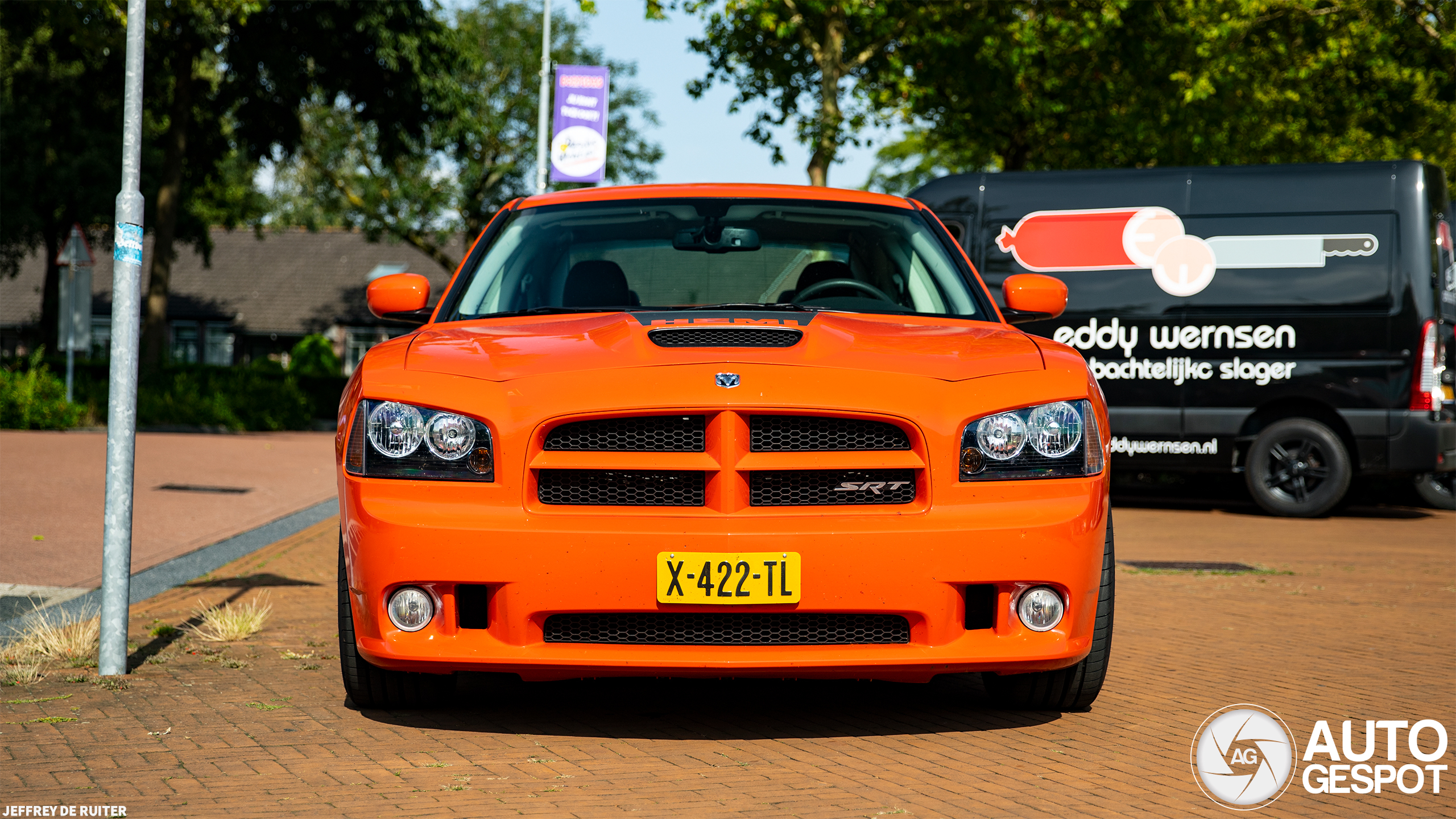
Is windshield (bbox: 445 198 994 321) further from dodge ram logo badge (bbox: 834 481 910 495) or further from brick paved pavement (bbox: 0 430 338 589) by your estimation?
brick paved pavement (bbox: 0 430 338 589)

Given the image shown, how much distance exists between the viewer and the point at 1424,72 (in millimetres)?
20750

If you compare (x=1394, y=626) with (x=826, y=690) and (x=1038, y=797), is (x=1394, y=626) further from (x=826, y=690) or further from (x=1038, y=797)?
(x=1038, y=797)

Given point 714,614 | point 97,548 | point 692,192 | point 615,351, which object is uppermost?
point 692,192

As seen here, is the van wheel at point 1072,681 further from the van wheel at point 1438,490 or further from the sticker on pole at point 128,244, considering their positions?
the van wheel at point 1438,490

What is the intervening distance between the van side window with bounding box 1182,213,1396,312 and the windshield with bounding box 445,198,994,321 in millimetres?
7547

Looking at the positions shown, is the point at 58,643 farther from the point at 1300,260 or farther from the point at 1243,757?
the point at 1300,260

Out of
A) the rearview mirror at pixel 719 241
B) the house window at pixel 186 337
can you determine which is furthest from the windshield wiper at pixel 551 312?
the house window at pixel 186 337

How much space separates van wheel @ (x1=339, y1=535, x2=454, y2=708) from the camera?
4.16 metres

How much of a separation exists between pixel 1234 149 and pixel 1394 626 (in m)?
22.6

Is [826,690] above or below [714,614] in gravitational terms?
below

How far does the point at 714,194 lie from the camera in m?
5.42

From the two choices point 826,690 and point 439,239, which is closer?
point 826,690

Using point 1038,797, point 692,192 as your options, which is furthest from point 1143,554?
point 1038,797

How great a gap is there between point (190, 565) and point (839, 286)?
4.56 metres
